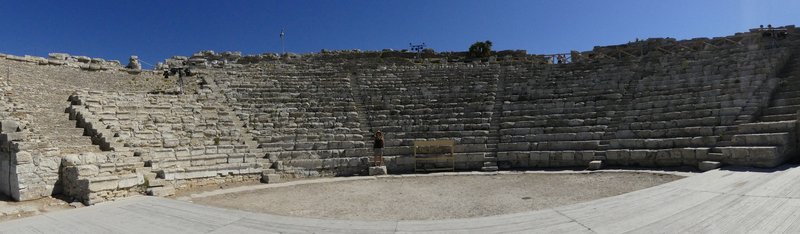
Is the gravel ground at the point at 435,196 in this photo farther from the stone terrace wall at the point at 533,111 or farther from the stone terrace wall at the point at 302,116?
the stone terrace wall at the point at 302,116

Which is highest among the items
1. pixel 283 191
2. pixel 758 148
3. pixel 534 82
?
pixel 534 82

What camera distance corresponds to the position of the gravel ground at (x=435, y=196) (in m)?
7.67

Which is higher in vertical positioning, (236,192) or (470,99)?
(470,99)

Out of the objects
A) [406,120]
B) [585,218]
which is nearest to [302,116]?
[406,120]

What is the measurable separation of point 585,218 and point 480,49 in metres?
25.9

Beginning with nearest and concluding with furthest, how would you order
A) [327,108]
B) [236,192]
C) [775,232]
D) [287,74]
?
[775,232] → [236,192] → [327,108] → [287,74]

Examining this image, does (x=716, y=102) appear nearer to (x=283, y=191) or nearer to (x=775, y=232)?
(x=775, y=232)

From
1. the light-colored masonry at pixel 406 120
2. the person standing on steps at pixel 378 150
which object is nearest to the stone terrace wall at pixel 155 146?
the light-colored masonry at pixel 406 120

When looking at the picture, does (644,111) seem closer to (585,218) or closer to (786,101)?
(786,101)

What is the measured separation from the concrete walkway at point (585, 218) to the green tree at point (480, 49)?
2217 centimetres

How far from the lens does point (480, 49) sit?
102 feet

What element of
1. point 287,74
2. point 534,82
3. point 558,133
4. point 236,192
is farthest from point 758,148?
point 287,74

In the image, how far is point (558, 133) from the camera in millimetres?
13891

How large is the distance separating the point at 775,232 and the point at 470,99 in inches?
507
